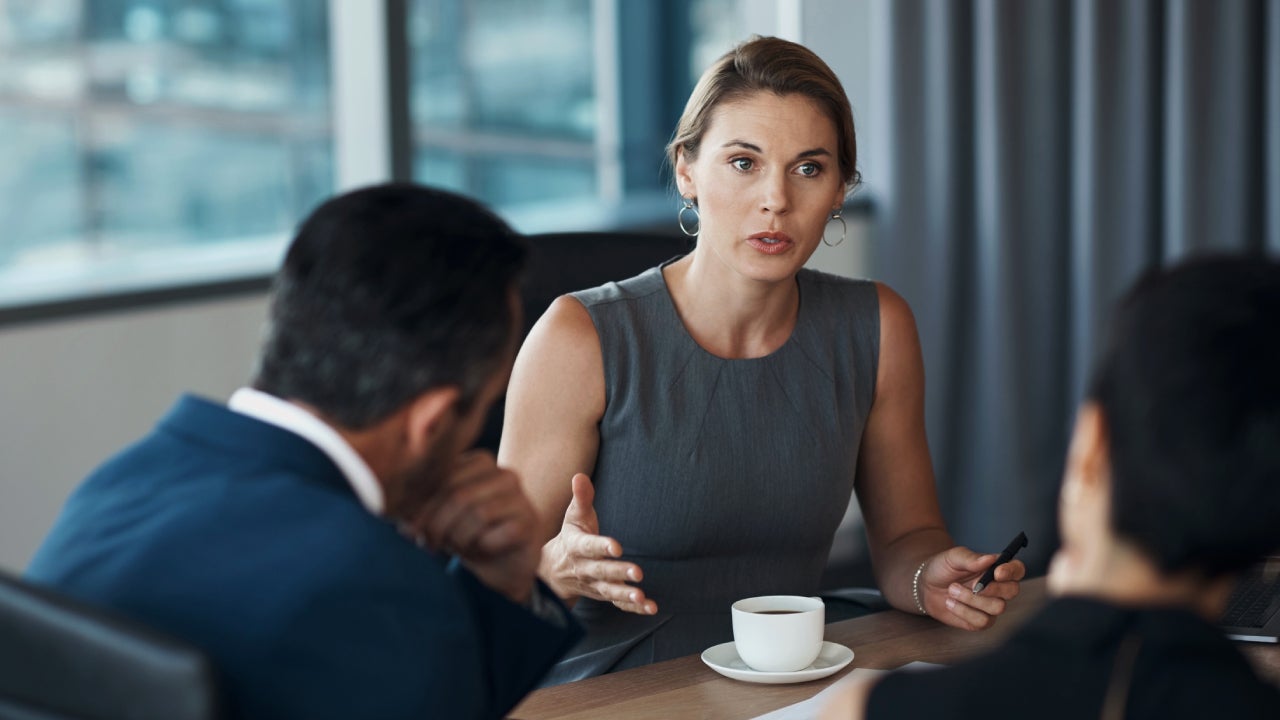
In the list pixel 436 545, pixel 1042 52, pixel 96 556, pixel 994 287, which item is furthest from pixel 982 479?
pixel 96 556

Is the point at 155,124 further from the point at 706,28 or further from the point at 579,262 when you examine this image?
the point at 706,28

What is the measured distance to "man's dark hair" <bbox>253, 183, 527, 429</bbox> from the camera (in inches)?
37.3

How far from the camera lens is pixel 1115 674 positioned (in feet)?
2.51

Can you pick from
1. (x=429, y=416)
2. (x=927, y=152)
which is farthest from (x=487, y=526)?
(x=927, y=152)

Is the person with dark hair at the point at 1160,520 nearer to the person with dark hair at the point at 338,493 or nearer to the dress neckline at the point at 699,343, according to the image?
the person with dark hair at the point at 338,493

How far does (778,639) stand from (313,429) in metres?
0.49

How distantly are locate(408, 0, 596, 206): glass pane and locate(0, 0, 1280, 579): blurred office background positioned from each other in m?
0.80

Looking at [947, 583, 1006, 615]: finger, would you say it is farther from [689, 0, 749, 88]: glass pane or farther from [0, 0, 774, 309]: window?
[689, 0, 749, 88]: glass pane

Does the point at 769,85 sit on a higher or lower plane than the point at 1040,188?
higher

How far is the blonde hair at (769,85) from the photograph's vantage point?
5.95 ft

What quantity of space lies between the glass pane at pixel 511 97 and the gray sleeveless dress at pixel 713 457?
2926 millimetres

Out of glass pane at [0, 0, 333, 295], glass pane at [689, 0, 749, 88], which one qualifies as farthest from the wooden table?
glass pane at [689, 0, 749, 88]

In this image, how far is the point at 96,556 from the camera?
91 cm

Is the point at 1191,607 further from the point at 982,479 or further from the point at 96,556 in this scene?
the point at 982,479
